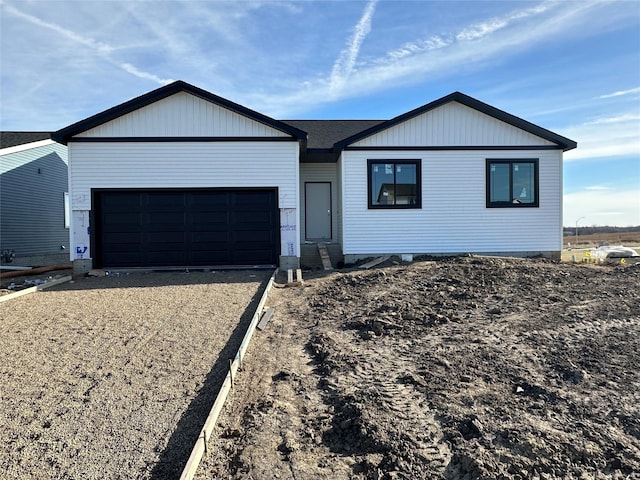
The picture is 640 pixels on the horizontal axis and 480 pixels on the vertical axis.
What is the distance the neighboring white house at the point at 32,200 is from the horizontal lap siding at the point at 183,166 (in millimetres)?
5855

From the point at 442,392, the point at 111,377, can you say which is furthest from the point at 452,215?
the point at 111,377

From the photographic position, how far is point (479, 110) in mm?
12633

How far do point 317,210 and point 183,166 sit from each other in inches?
183

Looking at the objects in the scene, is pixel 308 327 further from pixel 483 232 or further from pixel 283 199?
pixel 483 232

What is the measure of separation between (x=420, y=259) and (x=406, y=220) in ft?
3.78

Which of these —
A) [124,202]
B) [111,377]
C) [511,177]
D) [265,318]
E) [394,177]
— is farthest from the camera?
[511,177]

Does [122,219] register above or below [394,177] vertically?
below

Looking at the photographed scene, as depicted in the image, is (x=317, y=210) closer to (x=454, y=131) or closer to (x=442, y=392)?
(x=454, y=131)

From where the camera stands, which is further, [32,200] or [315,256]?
[32,200]

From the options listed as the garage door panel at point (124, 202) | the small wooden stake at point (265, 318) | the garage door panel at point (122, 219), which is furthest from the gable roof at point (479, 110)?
the small wooden stake at point (265, 318)

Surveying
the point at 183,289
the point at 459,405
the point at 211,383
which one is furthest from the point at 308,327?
the point at 183,289

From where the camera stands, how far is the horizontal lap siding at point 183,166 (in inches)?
456

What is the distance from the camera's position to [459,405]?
3955 millimetres

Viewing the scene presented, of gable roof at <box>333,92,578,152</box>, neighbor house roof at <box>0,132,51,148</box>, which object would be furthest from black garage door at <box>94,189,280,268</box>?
neighbor house roof at <box>0,132,51,148</box>
